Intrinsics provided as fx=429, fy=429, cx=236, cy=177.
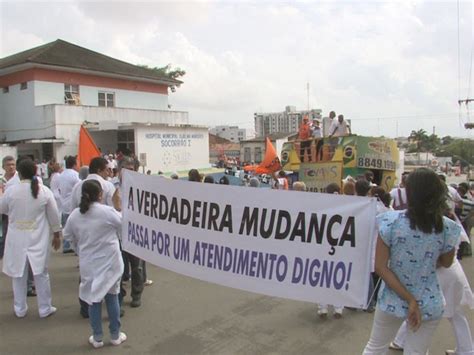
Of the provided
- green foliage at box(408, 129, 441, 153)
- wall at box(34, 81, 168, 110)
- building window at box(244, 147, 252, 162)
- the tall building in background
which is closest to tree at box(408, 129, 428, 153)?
green foliage at box(408, 129, 441, 153)

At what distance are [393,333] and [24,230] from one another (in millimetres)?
4189

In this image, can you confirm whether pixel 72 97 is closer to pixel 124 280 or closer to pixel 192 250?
pixel 124 280

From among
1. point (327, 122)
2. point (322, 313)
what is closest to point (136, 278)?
point (322, 313)

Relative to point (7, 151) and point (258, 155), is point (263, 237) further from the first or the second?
point (258, 155)

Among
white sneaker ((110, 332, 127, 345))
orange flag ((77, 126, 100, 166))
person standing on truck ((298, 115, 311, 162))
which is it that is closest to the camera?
white sneaker ((110, 332, 127, 345))

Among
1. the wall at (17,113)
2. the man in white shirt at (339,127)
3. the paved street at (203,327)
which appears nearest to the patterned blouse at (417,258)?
the paved street at (203,327)

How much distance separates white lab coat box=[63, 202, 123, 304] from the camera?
425 cm

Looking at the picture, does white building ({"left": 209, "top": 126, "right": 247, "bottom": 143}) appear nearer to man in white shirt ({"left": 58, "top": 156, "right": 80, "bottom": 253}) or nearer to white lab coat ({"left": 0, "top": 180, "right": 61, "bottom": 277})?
man in white shirt ({"left": 58, "top": 156, "right": 80, "bottom": 253})

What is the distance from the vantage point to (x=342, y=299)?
3232 millimetres

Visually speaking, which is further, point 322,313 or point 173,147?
point 173,147

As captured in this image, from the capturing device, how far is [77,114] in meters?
23.2

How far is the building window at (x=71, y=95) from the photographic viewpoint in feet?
81.4

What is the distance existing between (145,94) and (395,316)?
95.0ft

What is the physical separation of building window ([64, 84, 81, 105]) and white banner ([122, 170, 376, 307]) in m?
22.5
